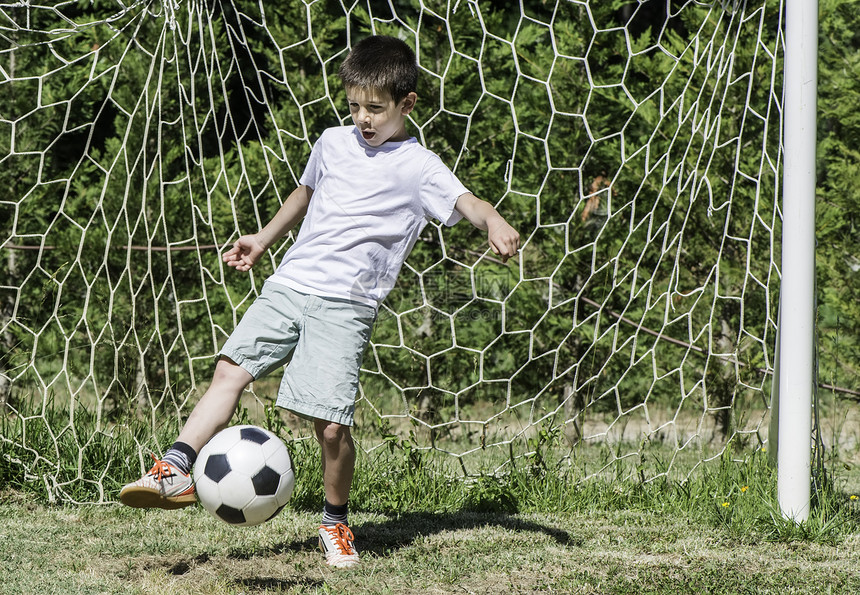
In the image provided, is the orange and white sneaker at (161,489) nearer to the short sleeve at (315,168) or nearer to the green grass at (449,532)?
the green grass at (449,532)

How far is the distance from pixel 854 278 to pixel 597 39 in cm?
174

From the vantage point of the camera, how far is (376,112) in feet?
9.09

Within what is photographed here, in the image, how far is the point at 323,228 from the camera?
2820mm

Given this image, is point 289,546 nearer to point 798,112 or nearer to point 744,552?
A: point 744,552

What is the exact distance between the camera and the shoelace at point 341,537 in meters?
2.77

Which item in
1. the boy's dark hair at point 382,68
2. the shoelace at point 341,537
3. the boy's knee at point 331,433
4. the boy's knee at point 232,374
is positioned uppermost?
the boy's dark hair at point 382,68

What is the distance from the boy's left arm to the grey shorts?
435mm

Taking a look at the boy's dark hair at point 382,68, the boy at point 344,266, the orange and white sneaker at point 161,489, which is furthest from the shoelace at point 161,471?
the boy's dark hair at point 382,68

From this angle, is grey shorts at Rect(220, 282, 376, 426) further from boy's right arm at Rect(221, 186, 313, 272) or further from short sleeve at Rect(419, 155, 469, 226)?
short sleeve at Rect(419, 155, 469, 226)

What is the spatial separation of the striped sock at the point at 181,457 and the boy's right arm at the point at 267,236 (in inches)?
24.0

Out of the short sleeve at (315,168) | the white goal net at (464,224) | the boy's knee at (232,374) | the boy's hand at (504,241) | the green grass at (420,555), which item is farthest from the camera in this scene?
the white goal net at (464,224)

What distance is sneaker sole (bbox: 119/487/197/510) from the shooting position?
234 centimetres

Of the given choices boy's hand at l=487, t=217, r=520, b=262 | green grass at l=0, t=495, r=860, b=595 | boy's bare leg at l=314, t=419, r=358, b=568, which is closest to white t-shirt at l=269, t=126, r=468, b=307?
boy's hand at l=487, t=217, r=520, b=262

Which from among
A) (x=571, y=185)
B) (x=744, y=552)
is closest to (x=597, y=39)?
(x=571, y=185)
